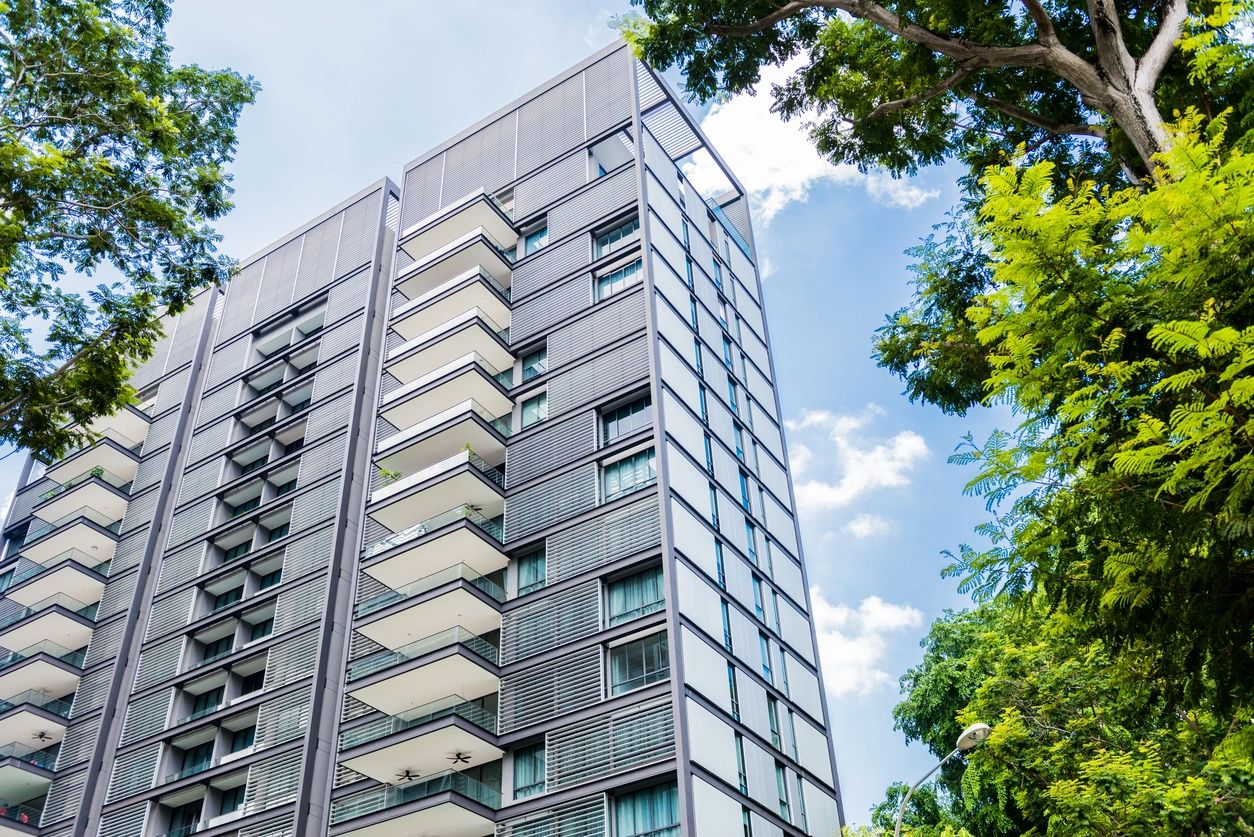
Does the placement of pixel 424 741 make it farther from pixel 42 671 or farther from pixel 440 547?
pixel 42 671

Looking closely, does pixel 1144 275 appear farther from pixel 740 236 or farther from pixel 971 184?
pixel 740 236

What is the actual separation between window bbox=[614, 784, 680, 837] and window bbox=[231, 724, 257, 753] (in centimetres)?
1632

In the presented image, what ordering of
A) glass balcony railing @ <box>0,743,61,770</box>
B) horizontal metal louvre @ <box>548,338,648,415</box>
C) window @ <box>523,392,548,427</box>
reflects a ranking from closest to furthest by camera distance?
horizontal metal louvre @ <box>548,338,648,415</box>
window @ <box>523,392,548,427</box>
glass balcony railing @ <box>0,743,61,770</box>

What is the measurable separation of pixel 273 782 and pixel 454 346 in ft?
56.4

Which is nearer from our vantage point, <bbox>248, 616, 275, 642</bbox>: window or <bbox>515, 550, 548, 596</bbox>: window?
<bbox>515, 550, 548, 596</bbox>: window

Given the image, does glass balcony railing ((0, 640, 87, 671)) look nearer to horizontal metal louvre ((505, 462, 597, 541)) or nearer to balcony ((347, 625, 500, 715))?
balcony ((347, 625, 500, 715))

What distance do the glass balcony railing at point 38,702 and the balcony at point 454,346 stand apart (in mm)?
19443

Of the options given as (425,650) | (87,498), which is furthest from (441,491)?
(87,498)

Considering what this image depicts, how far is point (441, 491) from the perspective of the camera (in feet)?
119

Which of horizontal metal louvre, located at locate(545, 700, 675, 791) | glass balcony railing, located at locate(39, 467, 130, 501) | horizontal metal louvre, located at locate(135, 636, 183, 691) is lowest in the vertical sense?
horizontal metal louvre, located at locate(545, 700, 675, 791)

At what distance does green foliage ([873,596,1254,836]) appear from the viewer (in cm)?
1165

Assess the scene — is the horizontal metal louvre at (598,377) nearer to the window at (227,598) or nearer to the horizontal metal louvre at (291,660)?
the horizontal metal louvre at (291,660)

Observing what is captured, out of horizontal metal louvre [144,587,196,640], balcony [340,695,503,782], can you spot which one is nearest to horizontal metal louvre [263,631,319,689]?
balcony [340,695,503,782]

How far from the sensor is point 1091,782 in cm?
1970
